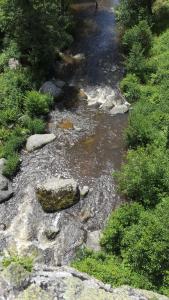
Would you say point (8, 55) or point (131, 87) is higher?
point (131, 87)

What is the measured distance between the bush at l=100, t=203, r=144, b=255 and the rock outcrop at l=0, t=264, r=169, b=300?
22.0 ft

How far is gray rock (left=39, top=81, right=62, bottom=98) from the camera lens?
31686 millimetres

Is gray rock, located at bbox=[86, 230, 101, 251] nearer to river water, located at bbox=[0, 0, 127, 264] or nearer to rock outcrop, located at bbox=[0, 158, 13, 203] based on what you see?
river water, located at bbox=[0, 0, 127, 264]

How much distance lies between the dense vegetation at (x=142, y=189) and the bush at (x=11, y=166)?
259 inches

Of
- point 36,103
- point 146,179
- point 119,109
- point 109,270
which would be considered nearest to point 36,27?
point 36,103

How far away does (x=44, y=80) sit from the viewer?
33062mm

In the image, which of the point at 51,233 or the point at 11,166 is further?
the point at 11,166

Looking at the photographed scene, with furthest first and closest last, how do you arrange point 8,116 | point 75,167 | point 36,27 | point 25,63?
point 25,63 < point 36,27 < point 8,116 < point 75,167

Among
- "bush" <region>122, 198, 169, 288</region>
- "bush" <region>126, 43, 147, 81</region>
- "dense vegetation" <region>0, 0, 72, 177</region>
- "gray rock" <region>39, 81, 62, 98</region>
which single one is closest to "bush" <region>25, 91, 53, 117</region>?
"dense vegetation" <region>0, 0, 72, 177</region>

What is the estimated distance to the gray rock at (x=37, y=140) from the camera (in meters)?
27.5

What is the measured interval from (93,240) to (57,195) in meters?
3.46

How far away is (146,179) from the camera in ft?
72.9

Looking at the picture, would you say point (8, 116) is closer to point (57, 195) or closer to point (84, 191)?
point (57, 195)

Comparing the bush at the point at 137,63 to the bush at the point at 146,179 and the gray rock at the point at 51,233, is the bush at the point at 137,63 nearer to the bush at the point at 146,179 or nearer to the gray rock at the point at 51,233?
the bush at the point at 146,179
